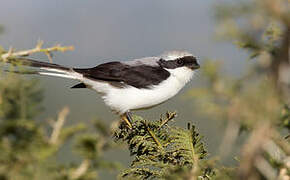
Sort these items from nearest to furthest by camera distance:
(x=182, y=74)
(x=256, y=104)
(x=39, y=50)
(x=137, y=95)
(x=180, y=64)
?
(x=256, y=104)
(x=39, y=50)
(x=137, y=95)
(x=182, y=74)
(x=180, y=64)

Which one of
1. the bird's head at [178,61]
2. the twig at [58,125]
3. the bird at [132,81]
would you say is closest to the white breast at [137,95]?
the bird at [132,81]

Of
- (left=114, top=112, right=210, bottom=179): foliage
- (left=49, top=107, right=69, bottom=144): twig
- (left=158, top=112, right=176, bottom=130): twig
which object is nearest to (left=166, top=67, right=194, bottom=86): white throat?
(left=158, top=112, right=176, bottom=130): twig

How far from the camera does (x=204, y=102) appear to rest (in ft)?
4.38

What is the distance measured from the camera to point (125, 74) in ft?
21.8

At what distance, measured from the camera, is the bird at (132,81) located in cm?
636

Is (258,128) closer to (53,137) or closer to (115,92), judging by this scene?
(53,137)

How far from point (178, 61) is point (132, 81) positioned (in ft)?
3.63

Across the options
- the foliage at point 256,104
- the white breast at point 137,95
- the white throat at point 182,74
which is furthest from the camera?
the white throat at point 182,74

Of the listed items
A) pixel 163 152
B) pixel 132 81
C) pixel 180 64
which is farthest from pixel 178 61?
pixel 163 152

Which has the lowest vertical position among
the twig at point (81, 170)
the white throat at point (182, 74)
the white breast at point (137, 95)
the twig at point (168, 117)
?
the twig at point (81, 170)

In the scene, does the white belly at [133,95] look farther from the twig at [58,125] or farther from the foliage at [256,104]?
the twig at [58,125]

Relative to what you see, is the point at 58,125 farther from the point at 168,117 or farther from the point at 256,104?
the point at 168,117

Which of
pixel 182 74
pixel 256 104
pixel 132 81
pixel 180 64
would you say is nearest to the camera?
pixel 256 104

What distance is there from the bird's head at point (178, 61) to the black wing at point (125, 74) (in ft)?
1.24
